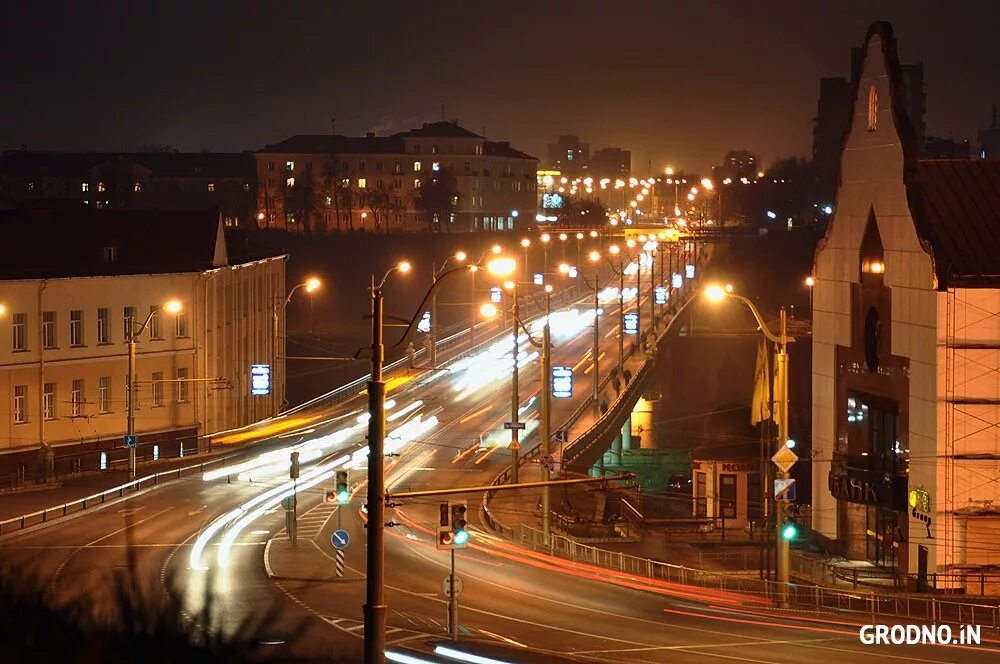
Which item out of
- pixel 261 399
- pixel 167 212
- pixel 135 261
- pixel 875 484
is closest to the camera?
pixel 875 484

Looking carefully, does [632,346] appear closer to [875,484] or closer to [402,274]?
[875,484]

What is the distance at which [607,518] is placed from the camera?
170 feet

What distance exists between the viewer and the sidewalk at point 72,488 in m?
47.9

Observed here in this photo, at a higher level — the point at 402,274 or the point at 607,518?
the point at 402,274

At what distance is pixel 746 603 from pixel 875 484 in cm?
1011

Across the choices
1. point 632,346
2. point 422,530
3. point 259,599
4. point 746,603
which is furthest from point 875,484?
point 632,346

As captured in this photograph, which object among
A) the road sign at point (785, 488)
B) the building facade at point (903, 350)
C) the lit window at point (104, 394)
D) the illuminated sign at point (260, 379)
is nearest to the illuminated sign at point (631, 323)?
the illuminated sign at point (260, 379)

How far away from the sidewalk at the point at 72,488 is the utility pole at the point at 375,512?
28.2m

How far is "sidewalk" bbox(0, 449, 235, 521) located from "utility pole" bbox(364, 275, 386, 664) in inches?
1110

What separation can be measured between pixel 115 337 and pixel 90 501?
15.0 metres

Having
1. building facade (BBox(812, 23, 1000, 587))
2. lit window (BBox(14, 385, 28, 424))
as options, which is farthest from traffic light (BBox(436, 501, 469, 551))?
lit window (BBox(14, 385, 28, 424))

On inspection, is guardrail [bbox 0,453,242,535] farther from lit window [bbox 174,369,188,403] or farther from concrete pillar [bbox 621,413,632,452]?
concrete pillar [bbox 621,413,632,452]

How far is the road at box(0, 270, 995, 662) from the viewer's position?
1136 inches

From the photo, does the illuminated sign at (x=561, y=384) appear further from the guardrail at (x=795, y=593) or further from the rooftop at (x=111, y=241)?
the guardrail at (x=795, y=593)
